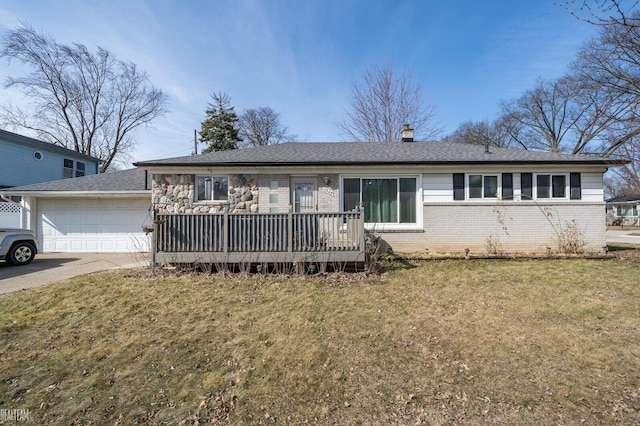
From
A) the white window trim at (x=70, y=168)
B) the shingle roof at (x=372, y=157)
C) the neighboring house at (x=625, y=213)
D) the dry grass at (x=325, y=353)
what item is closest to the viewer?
the dry grass at (x=325, y=353)

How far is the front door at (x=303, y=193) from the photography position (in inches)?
360

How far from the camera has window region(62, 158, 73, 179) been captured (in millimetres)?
→ 17059

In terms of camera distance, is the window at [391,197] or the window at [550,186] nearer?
the window at [550,186]

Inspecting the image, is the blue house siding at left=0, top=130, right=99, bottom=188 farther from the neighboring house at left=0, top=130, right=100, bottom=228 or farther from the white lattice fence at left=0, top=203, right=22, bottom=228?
the white lattice fence at left=0, top=203, right=22, bottom=228

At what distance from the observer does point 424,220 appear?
353 inches

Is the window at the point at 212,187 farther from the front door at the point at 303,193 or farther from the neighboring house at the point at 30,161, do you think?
the neighboring house at the point at 30,161

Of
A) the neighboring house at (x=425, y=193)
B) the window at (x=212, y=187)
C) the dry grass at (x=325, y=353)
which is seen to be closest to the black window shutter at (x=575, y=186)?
the neighboring house at (x=425, y=193)

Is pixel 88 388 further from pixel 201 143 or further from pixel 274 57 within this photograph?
pixel 201 143

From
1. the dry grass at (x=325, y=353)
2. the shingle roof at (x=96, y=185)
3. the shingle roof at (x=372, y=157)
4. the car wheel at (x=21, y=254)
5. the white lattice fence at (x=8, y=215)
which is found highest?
the shingle roof at (x=372, y=157)

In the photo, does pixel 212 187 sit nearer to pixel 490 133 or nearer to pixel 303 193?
pixel 303 193

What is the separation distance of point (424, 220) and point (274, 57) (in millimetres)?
10130

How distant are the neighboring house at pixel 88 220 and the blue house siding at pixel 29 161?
5945 millimetres

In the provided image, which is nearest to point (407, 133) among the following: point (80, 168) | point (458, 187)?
point (458, 187)

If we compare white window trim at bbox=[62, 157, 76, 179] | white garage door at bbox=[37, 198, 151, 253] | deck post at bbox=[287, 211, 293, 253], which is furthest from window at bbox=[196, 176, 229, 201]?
white window trim at bbox=[62, 157, 76, 179]
